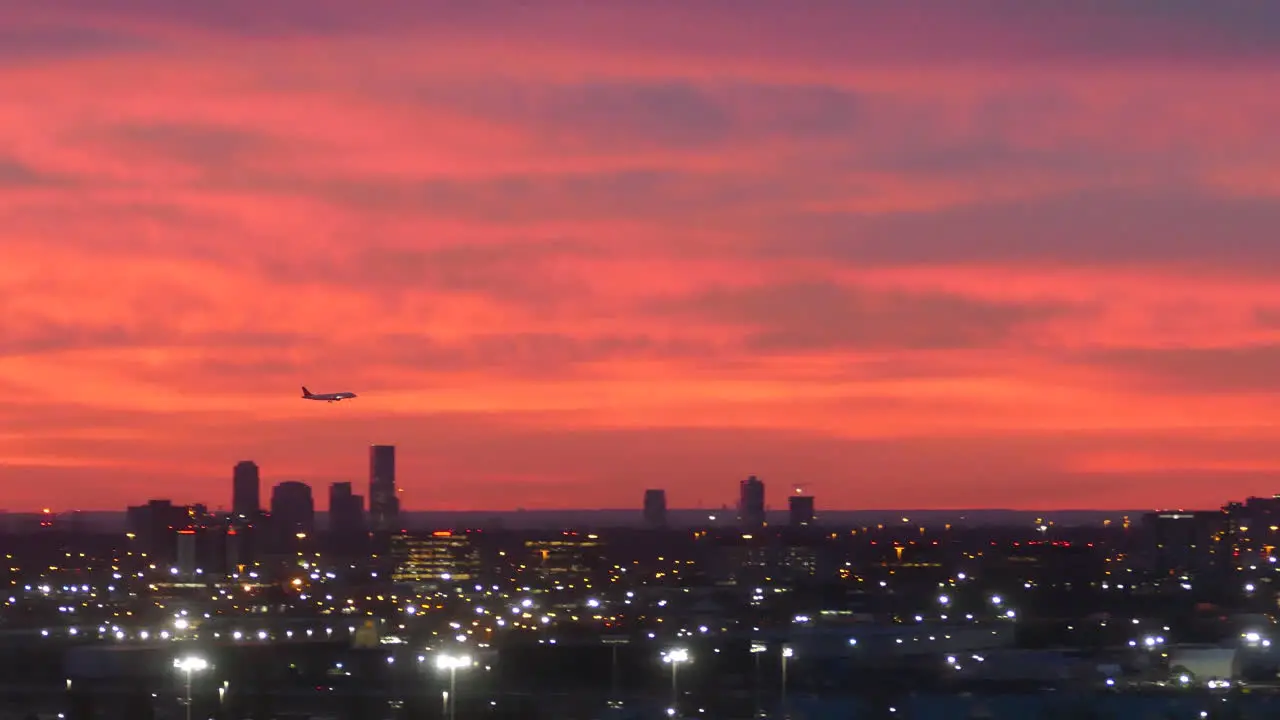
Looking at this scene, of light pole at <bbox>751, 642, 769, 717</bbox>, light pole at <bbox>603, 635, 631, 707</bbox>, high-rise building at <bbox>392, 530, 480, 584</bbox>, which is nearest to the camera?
light pole at <bbox>751, 642, 769, 717</bbox>

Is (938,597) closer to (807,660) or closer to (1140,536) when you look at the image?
(807,660)

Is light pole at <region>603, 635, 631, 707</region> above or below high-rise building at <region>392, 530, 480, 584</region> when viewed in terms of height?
below

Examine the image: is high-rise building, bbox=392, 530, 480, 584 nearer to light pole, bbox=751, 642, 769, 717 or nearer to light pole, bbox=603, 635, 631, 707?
light pole, bbox=751, 642, 769, 717

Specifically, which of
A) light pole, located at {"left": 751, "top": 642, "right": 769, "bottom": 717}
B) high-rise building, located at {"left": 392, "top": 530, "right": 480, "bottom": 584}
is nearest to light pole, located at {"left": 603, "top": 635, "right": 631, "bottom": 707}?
light pole, located at {"left": 751, "top": 642, "right": 769, "bottom": 717}

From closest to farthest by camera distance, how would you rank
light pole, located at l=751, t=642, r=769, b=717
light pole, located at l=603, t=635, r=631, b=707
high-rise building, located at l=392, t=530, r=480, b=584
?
light pole, located at l=751, t=642, r=769, b=717 → light pole, located at l=603, t=635, r=631, b=707 → high-rise building, located at l=392, t=530, r=480, b=584

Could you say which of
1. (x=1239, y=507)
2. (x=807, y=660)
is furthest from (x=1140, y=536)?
(x=807, y=660)

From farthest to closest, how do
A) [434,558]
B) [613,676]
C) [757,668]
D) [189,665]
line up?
[434,558] → [613,676] → [757,668] → [189,665]

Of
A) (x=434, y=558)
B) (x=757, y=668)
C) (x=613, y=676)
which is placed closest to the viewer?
(x=757, y=668)

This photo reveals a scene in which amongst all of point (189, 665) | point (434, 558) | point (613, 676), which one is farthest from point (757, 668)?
point (434, 558)

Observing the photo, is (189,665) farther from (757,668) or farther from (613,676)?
Result: (757,668)

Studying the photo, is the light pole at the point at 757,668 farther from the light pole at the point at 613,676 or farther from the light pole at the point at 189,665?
the light pole at the point at 189,665

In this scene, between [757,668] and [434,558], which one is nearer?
[757,668]
